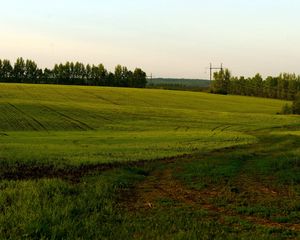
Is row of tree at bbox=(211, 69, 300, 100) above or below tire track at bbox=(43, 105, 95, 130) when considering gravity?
above

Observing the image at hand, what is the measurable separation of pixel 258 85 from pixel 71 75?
70.6 metres

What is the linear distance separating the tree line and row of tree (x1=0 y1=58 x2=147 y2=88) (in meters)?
29.8

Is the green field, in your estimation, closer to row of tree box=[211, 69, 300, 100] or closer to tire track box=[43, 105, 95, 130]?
tire track box=[43, 105, 95, 130]

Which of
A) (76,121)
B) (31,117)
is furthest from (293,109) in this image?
(31,117)

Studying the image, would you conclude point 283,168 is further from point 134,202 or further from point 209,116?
point 209,116

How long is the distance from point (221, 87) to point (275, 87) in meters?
19.4

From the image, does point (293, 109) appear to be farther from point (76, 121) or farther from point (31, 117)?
point (31, 117)

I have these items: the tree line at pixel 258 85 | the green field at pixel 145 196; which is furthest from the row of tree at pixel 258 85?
the green field at pixel 145 196

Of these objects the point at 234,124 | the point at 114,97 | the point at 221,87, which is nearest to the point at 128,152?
the point at 234,124

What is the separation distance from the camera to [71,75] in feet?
595

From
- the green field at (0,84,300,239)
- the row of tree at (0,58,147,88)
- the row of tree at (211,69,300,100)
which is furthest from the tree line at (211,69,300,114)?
the green field at (0,84,300,239)

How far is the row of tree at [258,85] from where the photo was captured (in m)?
168

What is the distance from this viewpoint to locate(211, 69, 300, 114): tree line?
167375 millimetres

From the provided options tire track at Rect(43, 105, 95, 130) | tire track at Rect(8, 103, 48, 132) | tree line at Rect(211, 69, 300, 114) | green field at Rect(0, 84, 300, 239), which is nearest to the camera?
green field at Rect(0, 84, 300, 239)
